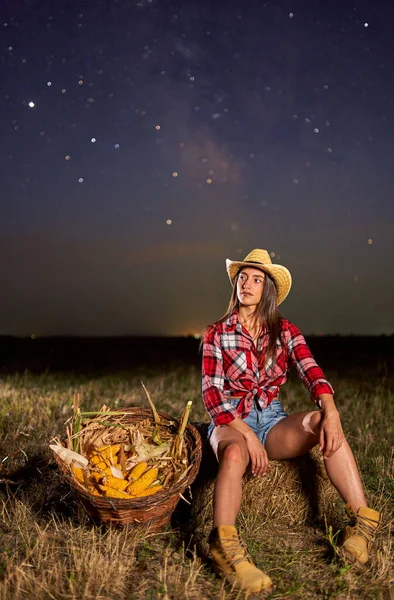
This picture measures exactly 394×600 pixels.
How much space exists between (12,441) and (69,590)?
314cm

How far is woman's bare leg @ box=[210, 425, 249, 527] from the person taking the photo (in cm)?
342

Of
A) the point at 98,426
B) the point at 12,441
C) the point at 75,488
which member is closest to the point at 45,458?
the point at 12,441

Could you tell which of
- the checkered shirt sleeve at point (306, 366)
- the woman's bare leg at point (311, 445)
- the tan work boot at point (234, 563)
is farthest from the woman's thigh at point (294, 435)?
the tan work boot at point (234, 563)

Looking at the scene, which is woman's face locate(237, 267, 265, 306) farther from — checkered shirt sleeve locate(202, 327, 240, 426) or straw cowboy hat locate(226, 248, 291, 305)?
checkered shirt sleeve locate(202, 327, 240, 426)

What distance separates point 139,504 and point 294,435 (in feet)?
Result: 3.70

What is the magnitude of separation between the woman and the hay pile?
232 millimetres

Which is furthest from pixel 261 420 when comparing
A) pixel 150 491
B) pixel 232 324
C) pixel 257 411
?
pixel 150 491

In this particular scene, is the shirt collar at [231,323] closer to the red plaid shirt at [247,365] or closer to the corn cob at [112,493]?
the red plaid shirt at [247,365]

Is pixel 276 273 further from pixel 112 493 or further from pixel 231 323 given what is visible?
pixel 112 493

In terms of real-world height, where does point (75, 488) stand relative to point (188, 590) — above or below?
above

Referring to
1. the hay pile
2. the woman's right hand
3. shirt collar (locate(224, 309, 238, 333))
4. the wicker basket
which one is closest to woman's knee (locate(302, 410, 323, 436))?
the woman's right hand

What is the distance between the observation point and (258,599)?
3109 mm

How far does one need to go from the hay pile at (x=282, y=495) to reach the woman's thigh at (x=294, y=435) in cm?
23

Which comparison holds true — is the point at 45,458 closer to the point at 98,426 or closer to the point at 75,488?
the point at 98,426
